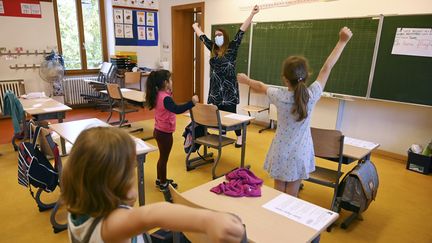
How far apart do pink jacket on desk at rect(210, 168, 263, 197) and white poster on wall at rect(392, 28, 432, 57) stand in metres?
3.04

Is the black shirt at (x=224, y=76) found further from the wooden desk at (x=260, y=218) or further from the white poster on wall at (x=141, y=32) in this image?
the white poster on wall at (x=141, y=32)

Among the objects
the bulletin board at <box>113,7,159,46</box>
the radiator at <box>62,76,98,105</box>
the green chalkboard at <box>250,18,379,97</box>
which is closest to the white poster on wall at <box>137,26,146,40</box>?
the bulletin board at <box>113,7,159,46</box>

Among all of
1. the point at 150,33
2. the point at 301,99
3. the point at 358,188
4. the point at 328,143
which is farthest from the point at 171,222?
the point at 150,33

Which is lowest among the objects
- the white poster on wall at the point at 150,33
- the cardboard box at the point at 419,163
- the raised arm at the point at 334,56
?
the cardboard box at the point at 419,163

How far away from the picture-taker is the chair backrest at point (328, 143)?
2.28 m

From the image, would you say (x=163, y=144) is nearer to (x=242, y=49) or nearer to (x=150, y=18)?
(x=242, y=49)

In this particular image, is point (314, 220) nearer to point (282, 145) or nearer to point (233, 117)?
point (282, 145)

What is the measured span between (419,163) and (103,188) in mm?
3917

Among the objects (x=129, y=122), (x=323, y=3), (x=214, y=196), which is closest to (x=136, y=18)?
(x=129, y=122)

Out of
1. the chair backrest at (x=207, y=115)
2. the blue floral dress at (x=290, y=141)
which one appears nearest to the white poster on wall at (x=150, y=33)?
the chair backrest at (x=207, y=115)

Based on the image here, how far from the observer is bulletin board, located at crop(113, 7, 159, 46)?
649cm

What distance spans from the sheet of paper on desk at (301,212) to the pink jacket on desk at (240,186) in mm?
A: 112

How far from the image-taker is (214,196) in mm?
1469

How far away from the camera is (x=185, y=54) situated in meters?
7.03
